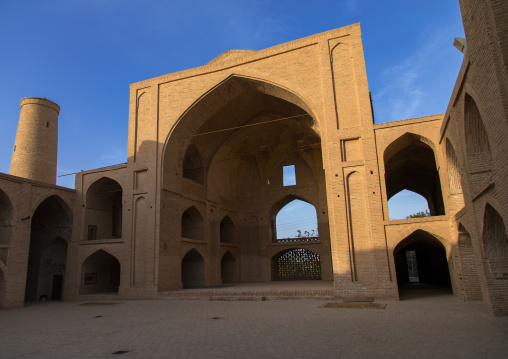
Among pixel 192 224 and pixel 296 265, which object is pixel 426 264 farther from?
pixel 192 224

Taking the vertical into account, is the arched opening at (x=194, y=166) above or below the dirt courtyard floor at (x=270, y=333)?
above

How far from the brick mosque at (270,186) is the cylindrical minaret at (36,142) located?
0.05 metres

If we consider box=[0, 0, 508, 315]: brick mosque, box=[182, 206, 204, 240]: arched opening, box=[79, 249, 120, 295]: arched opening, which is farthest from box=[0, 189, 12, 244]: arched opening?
box=[182, 206, 204, 240]: arched opening

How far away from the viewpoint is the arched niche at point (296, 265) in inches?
720

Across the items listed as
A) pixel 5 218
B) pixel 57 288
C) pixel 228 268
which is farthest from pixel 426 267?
pixel 5 218

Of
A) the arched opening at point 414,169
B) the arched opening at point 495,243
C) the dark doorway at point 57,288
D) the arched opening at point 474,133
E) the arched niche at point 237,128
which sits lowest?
the dark doorway at point 57,288

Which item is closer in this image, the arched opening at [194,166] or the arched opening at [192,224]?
the arched opening at [192,224]

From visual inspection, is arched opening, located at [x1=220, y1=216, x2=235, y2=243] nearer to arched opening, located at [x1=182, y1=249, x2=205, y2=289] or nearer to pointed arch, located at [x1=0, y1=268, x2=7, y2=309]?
arched opening, located at [x1=182, y1=249, x2=205, y2=289]

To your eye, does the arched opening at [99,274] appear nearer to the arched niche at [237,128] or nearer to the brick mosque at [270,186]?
the brick mosque at [270,186]

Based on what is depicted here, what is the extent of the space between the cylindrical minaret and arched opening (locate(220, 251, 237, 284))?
A: 8783mm

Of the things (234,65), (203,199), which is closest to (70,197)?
(203,199)

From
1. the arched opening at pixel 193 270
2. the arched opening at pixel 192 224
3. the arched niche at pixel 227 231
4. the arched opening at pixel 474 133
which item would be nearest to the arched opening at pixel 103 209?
the arched opening at pixel 192 224

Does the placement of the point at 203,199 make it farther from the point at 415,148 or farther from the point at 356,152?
the point at 415,148

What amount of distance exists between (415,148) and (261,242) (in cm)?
884
